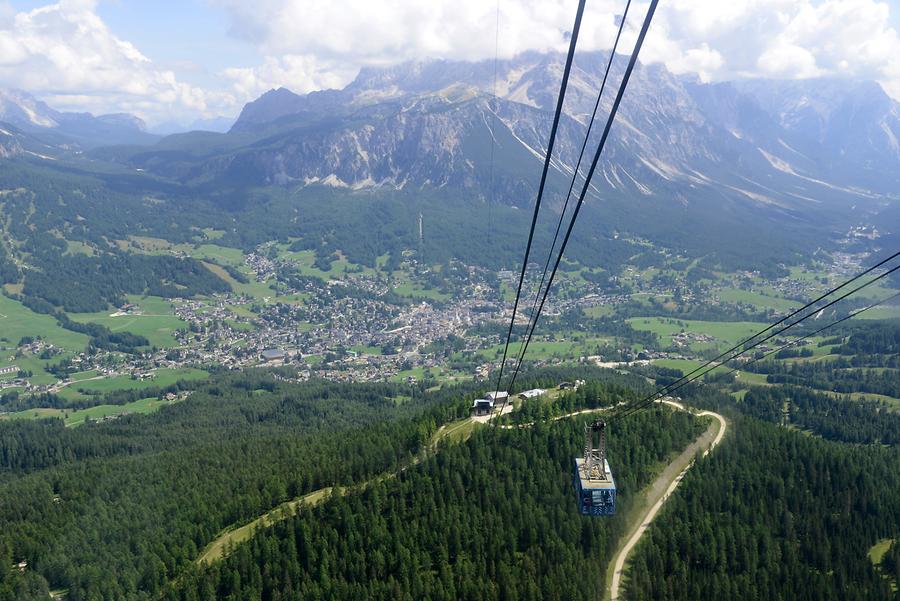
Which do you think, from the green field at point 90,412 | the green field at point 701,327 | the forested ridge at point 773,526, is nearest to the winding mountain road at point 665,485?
the forested ridge at point 773,526

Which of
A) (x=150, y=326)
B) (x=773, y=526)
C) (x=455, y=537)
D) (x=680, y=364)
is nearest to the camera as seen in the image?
(x=455, y=537)

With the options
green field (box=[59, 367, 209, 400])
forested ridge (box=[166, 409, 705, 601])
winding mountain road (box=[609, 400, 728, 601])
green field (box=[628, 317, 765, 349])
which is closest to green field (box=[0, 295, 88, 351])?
green field (box=[59, 367, 209, 400])

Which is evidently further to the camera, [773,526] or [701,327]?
[701,327]

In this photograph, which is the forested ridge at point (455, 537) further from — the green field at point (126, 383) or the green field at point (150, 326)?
the green field at point (150, 326)

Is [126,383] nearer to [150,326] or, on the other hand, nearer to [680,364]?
[150,326]

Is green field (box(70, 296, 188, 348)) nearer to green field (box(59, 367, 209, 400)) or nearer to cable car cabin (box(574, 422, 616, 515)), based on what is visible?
green field (box(59, 367, 209, 400))

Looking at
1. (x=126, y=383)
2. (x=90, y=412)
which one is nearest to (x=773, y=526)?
(x=90, y=412)
